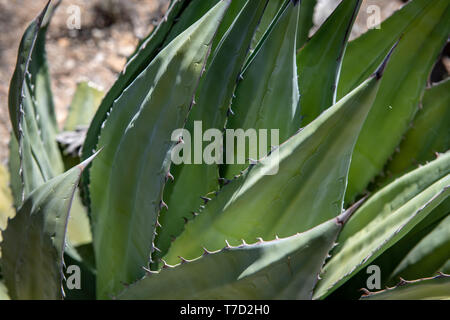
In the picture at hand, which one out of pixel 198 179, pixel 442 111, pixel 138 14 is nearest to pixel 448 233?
pixel 442 111

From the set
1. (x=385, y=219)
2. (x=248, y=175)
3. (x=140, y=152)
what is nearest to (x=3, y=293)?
(x=140, y=152)

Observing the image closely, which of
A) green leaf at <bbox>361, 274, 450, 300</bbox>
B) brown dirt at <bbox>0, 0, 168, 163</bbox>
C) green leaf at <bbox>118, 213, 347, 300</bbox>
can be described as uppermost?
brown dirt at <bbox>0, 0, 168, 163</bbox>

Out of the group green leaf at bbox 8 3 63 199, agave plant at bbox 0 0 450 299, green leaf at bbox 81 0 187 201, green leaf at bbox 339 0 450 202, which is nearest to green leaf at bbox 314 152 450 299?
agave plant at bbox 0 0 450 299

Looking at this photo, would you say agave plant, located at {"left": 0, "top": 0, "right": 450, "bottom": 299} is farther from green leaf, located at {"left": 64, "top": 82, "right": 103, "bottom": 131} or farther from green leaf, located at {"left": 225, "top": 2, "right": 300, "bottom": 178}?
green leaf, located at {"left": 64, "top": 82, "right": 103, "bottom": 131}

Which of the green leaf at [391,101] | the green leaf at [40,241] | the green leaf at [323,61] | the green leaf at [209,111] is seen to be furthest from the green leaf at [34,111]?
the green leaf at [391,101]

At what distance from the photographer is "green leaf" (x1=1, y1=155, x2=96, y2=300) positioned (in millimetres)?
756

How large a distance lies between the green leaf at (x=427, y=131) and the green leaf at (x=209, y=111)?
0.45m

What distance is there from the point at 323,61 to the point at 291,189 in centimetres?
28

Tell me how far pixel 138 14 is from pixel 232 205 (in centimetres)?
155

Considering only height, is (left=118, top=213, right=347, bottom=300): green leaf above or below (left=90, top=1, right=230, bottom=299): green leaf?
below

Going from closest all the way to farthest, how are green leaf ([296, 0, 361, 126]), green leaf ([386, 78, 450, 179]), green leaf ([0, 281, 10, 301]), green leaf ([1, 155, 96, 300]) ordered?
green leaf ([1, 155, 96, 300]), green leaf ([296, 0, 361, 126]), green leaf ([0, 281, 10, 301]), green leaf ([386, 78, 450, 179])

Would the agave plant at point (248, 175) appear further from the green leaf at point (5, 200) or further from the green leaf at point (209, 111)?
the green leaf at point (5, 200)
